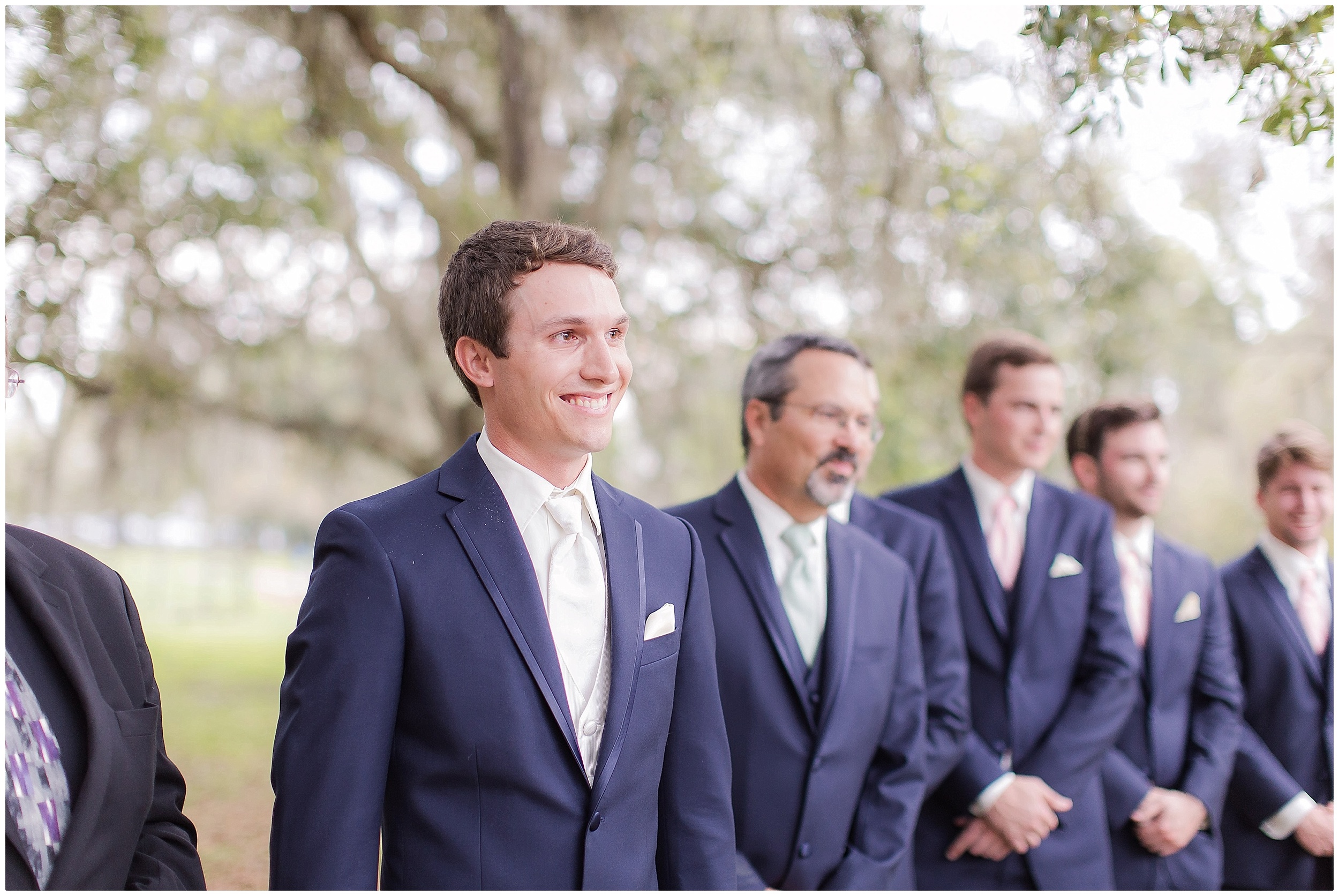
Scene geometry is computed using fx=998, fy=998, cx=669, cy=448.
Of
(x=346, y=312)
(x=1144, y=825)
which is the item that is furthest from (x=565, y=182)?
(x=1144, y=825)

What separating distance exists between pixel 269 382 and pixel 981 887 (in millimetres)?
6903

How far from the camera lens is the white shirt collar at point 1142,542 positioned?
367 centimetres

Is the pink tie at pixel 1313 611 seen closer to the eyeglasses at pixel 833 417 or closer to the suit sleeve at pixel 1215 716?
the suit sleeve at pixel 1215 716

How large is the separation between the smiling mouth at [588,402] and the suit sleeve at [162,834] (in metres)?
0.89

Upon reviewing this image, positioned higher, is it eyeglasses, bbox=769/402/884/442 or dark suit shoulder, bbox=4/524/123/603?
eyeglasses, bbox=769/402/884/442

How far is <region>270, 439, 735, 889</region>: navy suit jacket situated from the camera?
174cm

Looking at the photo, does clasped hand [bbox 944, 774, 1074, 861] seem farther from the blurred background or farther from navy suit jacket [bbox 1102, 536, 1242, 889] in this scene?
the blurred background

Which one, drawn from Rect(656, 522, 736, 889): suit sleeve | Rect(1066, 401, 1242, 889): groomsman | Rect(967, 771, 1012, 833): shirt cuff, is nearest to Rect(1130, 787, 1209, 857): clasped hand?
Rect(1066, 401, 1242, 889): groomsman

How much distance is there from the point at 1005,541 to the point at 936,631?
0.54 metres

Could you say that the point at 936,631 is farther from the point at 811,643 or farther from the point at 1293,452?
the point at 1293,452

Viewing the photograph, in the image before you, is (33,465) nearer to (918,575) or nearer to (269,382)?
(269,382)

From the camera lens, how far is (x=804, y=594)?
111 inches

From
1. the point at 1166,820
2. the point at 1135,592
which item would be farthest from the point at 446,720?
the point at 1135,592

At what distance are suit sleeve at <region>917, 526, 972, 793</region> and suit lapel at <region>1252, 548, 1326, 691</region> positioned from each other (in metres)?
1.48
